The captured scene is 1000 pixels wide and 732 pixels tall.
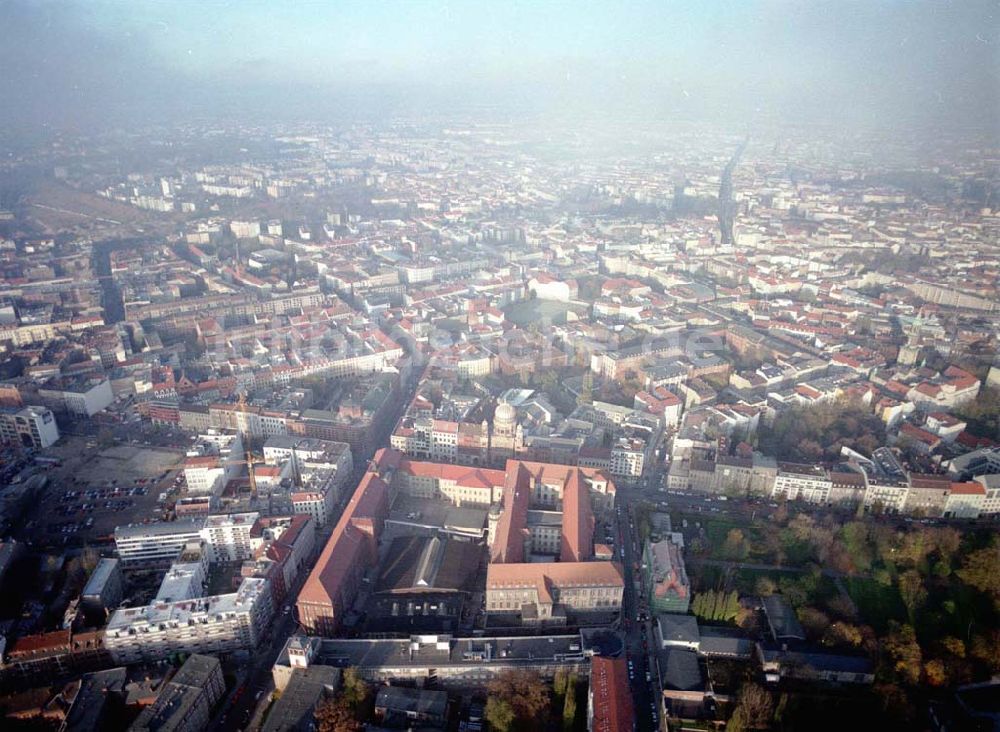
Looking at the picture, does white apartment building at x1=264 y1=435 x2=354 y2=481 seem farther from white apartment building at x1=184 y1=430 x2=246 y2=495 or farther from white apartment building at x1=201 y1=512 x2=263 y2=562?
white apartment building at x1=201 y1=512 x2=263 y2=562

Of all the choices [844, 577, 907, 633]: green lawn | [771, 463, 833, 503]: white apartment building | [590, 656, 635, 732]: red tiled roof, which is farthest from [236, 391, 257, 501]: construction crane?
[844, 577, 907, 633]: green lawn

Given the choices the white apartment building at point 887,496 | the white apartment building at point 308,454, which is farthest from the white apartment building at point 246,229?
the white apartment building at point 887,496

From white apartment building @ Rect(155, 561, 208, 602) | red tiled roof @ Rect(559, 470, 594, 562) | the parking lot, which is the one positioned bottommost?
the parking lot

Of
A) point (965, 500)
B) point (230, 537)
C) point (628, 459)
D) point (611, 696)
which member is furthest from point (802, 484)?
point (230, 537)

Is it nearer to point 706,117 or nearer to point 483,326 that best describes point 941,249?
point 483,326

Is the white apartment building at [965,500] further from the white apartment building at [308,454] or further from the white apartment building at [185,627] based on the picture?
the white apartment building at [185,627]

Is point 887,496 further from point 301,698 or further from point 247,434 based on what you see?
point 247,434
